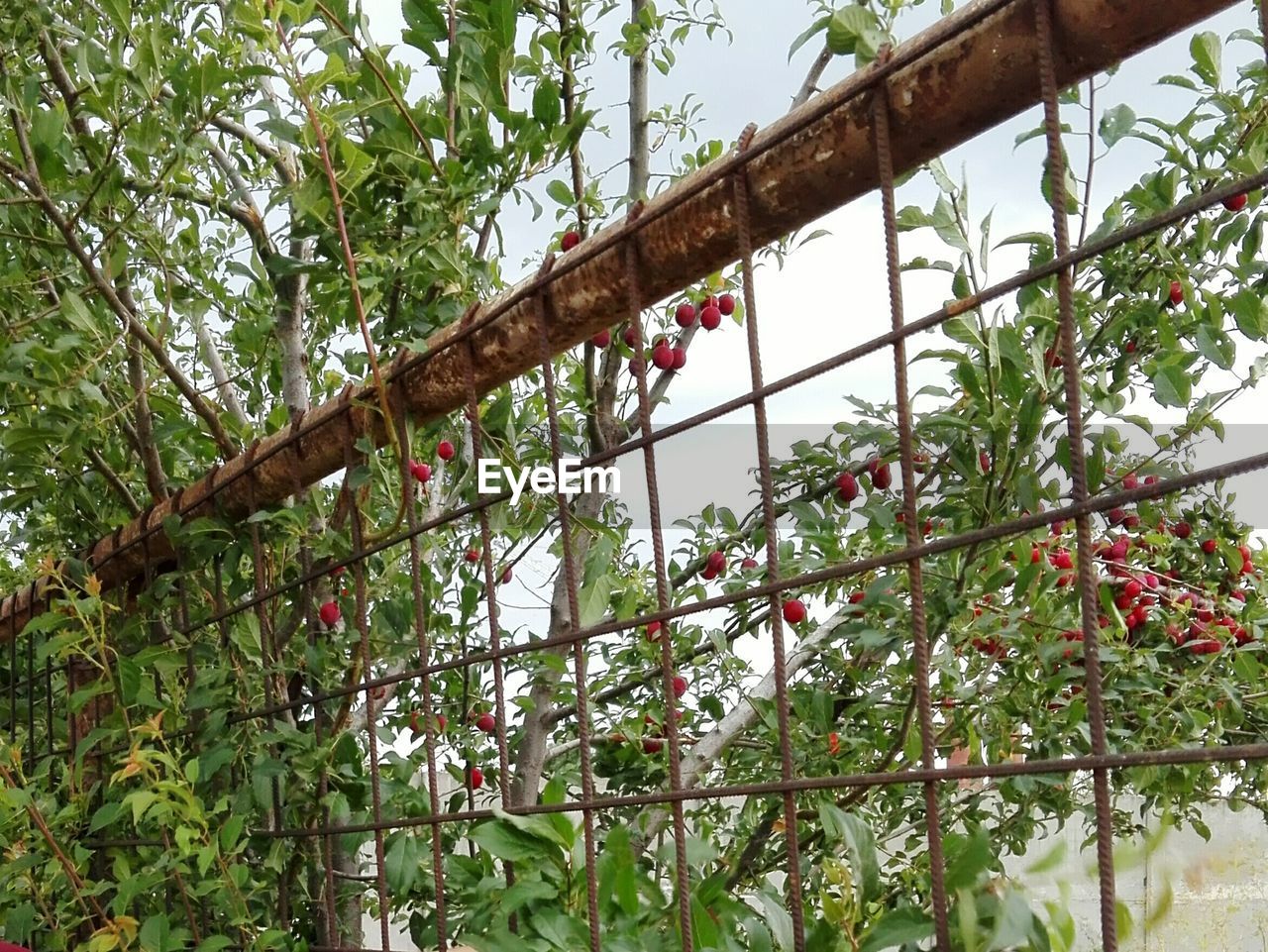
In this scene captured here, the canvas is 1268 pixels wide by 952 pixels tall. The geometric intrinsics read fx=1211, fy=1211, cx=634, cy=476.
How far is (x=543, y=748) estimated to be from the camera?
215 cm

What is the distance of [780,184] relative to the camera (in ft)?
3.14

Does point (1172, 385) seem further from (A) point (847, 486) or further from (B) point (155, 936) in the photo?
(B) point (155, 936)

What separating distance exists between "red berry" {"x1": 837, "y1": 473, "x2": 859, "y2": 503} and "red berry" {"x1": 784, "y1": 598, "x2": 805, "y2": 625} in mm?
218

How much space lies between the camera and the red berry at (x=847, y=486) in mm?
1829

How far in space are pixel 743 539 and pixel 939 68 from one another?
4.62ft

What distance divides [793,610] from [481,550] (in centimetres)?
54

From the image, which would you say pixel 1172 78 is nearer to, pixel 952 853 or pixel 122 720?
pixel 952 853

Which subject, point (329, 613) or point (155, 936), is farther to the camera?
point (329, 613)

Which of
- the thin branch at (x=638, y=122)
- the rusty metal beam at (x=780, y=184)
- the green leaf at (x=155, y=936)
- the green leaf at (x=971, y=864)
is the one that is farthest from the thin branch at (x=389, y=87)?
the green leaf at (x=971, y=864)

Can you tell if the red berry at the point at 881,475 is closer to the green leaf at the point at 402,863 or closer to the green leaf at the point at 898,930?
the green leaf at the point at 402,863

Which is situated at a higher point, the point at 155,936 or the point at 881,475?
the point at 881,475

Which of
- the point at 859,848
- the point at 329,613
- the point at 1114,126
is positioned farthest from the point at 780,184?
the point at 329,613

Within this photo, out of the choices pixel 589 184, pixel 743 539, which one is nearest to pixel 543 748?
pixel 743 539

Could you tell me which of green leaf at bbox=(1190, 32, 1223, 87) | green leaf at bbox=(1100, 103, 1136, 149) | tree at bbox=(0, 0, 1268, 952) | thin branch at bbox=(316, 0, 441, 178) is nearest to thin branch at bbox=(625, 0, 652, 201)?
tree at bbox=(0, 0, 1268, 952)
